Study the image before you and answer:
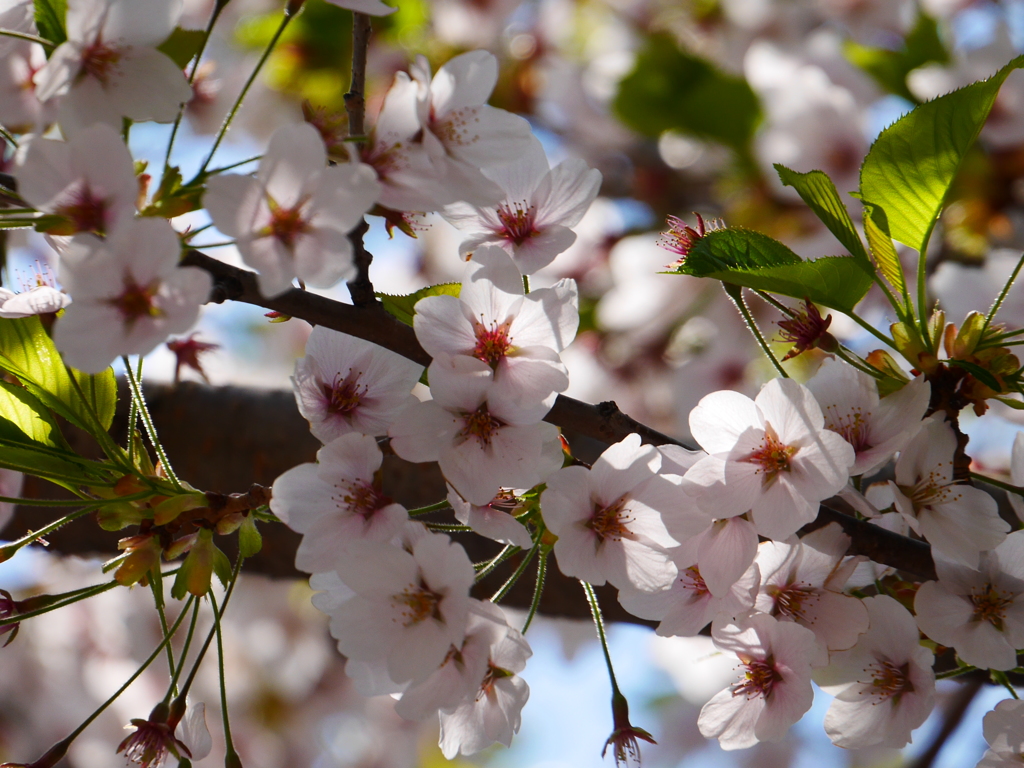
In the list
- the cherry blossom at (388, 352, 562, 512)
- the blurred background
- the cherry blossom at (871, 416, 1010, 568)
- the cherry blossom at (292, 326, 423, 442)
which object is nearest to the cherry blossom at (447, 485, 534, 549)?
the cherry blossom at (388, 352, 562, 512)

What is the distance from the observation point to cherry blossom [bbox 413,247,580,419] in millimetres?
773

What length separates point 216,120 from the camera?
269 centimetres

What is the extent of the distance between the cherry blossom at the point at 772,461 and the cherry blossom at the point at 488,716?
28cm

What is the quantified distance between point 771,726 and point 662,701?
10.2 feet

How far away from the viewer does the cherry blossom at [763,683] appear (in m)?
0.84

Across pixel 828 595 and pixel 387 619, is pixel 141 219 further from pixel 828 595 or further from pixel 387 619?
pixel 828 595

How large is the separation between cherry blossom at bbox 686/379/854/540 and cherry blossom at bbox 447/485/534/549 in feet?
0.52

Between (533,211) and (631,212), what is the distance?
242cm

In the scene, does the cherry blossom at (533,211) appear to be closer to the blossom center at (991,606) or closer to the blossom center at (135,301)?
the blossom center at (135,301)

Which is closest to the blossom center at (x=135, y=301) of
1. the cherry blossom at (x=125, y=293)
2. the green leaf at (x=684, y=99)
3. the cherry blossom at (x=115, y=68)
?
the cherry blossom at (x=125, y=293)

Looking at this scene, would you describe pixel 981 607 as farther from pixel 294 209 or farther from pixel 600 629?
pixel 294 209

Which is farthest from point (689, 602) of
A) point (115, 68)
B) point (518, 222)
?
point (115, 68)

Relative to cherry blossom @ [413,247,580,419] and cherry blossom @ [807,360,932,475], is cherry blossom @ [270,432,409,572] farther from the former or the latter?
cherry blossom @ [807,360,932,475]

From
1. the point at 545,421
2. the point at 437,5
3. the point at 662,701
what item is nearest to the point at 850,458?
the point at 545,421
